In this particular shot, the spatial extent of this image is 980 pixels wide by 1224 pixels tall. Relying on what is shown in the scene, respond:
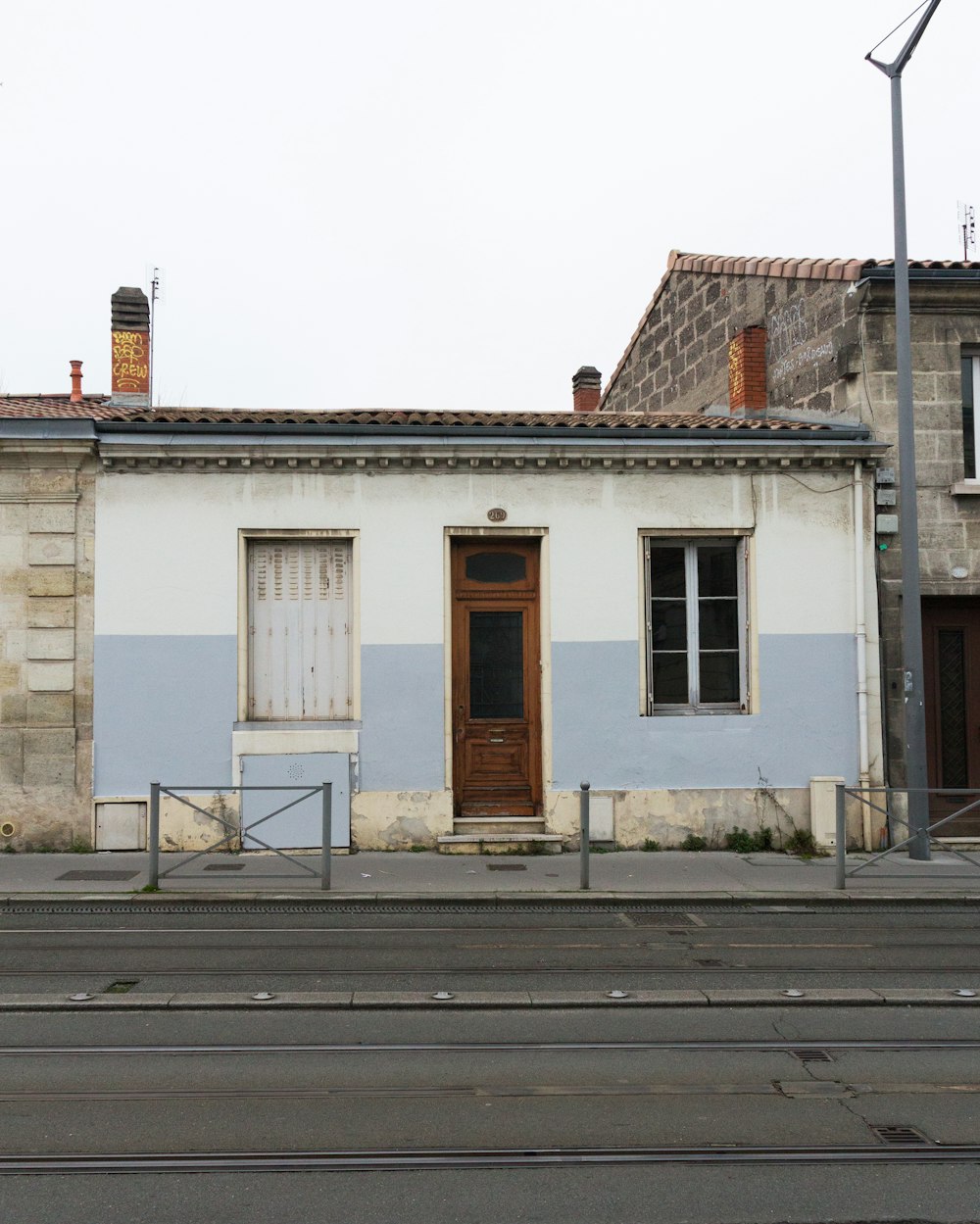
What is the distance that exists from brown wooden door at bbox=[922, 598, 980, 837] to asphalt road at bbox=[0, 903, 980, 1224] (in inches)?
173

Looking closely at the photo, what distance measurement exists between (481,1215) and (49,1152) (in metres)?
1.89

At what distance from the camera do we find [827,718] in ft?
42.2

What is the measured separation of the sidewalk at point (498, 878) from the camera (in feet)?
33.6

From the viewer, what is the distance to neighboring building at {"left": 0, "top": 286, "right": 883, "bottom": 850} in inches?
486

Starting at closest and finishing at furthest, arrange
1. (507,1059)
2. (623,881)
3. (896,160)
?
(507,1059), (623,881), (896,160)

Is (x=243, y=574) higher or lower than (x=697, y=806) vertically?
higher

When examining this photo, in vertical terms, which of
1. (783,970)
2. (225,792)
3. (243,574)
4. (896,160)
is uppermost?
(896,160)

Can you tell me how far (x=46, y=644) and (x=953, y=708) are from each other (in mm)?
10354

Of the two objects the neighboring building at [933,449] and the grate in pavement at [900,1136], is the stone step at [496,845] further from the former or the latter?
the grate in pavement at [900,1136]

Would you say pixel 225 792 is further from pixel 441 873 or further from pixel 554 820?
pixel 554 820

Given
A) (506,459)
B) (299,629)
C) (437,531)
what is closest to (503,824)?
(299,629)

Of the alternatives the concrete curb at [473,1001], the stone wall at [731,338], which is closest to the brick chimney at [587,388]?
the stone wall at [731,338]

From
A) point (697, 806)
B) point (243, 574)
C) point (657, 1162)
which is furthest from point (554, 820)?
point (657, 1162)

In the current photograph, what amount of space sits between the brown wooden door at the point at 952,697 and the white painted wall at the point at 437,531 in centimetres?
122
